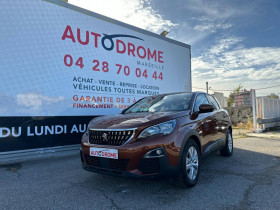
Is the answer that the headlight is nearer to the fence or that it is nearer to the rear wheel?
the rear wheel

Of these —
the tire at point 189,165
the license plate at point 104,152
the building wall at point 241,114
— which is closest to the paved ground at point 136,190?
the tire at point 189,165

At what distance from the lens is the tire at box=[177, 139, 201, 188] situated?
3096mm

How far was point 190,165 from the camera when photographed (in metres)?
3.30

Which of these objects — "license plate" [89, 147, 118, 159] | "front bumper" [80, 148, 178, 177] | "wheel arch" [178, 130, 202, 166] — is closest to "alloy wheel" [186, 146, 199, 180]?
"wheel arch" [178, 130, 202, 166]

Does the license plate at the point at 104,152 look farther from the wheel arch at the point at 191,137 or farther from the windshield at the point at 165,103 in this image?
the windshield at the point at 165,103

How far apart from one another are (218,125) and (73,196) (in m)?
3.14

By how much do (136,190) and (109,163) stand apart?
620 millimetres

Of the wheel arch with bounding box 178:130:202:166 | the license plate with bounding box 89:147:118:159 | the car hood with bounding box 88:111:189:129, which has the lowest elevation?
the license plate with bounding box 89:147:118:159

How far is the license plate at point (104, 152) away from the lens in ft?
9.66

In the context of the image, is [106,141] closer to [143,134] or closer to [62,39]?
[143,134]

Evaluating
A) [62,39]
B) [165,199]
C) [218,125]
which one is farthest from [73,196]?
[62,39]

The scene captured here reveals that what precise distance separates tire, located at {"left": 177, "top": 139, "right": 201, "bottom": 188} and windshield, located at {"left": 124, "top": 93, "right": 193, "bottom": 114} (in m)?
0.69

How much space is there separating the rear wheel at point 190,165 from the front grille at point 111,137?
33.5 inches

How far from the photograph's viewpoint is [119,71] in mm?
6762
